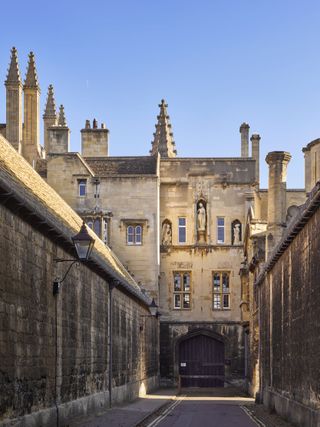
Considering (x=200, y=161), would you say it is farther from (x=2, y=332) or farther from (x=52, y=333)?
(x=2, y=332)

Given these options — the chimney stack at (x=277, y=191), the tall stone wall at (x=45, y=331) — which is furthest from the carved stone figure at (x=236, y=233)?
the tall stone wall at (x=45, y=331)

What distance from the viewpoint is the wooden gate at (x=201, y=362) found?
2335 inches

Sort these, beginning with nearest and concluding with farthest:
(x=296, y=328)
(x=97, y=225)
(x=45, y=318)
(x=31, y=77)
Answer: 1. (x=45, y=318)
2. (x=296, y=328)
3. (x=31, y=77)
4. (x=97, y=225)

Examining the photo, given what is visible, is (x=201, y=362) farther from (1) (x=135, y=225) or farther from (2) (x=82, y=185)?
(2) (x=82, y=185)

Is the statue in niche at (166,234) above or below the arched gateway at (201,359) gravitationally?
above

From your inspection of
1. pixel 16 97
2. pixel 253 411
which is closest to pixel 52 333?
pixel 253 411

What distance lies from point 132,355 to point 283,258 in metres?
14.3

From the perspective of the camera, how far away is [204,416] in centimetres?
2931

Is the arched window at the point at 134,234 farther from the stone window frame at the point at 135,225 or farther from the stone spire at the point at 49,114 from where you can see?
the stone spire at the point at 49,114

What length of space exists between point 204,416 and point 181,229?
31299 millimetres

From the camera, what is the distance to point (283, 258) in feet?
96.4

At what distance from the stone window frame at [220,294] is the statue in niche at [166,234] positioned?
135 inches

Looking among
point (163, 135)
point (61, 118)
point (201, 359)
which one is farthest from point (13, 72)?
point (61, 118)

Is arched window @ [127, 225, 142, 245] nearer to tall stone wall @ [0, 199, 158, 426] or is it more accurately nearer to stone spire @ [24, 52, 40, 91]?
stone spire @ [24, 52, 40, 91]
